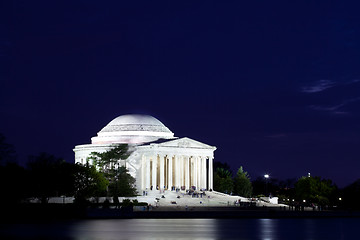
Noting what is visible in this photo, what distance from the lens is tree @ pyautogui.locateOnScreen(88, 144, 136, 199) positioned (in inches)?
5566

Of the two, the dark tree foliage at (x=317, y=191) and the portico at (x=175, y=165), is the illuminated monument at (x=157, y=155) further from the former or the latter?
the dark tree foliage at (x=317, y=191)

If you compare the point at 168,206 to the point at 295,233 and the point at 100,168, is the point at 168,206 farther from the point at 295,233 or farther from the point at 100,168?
the point at 295,233

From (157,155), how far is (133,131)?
1346 centimetres

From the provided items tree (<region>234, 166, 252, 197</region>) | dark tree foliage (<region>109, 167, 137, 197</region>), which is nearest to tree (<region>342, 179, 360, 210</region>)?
tree (<region>234, 166, 252, 197</region>)

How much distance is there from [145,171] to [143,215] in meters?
70.4

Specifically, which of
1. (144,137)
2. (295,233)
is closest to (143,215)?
(295,233)

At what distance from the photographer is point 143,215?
9500 centimetres

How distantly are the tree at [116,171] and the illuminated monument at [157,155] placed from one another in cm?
574

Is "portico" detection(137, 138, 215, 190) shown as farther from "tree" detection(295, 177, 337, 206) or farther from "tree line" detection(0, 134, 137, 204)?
"tree" detection(295, 177, 337, 206)

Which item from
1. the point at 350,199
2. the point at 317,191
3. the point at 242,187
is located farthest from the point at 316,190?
the point at 242,187

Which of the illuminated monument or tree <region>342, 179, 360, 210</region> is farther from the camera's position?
the illuminated monument

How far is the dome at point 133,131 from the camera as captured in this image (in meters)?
173

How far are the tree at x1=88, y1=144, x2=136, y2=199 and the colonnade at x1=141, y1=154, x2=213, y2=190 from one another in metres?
7.00

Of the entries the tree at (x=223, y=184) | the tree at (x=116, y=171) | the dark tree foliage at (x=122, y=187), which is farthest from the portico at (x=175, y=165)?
the dark tree foliage at (x=122, y=187)
